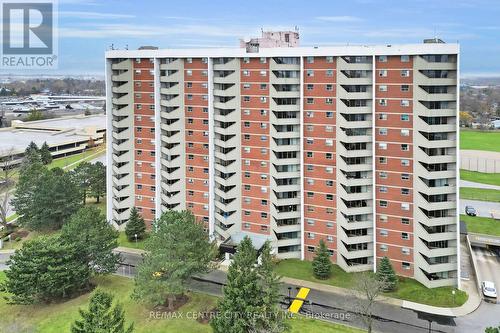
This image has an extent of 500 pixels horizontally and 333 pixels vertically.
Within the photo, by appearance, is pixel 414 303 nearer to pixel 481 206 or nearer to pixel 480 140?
pixel 481 206

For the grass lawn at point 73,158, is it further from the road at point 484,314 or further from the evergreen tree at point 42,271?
the road at point 484,314

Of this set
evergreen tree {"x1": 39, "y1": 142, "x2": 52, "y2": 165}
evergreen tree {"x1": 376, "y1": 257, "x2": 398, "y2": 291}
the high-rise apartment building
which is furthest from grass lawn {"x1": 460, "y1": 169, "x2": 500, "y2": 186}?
evergreen tree {"x1": 39, "y1": 142, "x2": 52, "y2": 165}

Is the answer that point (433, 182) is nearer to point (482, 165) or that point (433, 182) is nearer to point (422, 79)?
point (422, 79)

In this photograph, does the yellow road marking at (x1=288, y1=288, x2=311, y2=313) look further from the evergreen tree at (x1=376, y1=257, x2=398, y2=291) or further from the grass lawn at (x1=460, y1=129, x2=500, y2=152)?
the grass lawn at (x1=460, y1=129, x2=500, y2=152)

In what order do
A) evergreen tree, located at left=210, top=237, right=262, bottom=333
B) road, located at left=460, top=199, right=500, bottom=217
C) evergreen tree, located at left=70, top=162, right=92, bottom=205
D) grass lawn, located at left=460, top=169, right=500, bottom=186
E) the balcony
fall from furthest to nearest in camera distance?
grass lawn, located at left=460, top=169, right=500, bottom=186
road, located at left=460, top=199, right=500, bottom=217
evergreen tree, located at left=70, top=162, right=92, bottom=205
the balcony
evergreen tree, located at left=210, top=237, right=262, bottom=333

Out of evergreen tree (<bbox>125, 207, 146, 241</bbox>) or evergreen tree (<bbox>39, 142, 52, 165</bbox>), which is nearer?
evergreen tree (<bbox>125, 207, 146, 241</bbox>)

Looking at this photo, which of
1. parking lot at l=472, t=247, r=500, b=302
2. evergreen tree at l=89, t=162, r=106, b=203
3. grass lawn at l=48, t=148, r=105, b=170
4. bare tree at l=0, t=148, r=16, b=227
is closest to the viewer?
parking lot at l=472, t=247, r=500, b=302

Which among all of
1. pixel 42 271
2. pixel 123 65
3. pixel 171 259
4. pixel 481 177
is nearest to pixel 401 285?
pixel 171 259

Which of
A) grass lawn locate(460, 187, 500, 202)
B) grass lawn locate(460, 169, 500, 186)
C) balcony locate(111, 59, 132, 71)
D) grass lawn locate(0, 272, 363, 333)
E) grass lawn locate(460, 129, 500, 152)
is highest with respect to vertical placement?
balcony locate(111, 59, 132, 71)
